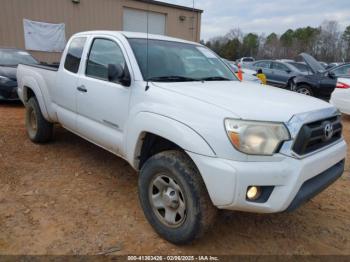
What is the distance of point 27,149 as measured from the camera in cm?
516

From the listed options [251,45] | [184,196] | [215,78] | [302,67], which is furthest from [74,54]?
[251,45]

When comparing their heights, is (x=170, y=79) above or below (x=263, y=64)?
above

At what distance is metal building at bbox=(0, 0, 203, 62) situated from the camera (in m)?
14.1

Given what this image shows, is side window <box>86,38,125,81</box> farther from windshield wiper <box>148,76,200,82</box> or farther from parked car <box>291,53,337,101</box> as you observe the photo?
parked car <box>291,53,337,101</box>

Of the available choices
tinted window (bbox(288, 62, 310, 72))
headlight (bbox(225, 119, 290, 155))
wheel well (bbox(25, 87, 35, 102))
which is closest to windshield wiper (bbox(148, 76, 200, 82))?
headlight (bbox(225, 119, 290, 155))

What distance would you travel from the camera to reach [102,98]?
11.8 feet

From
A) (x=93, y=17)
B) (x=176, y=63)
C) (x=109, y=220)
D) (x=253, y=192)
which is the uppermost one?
(x=93, y=17)

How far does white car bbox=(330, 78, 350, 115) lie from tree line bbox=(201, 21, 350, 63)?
40304 mm

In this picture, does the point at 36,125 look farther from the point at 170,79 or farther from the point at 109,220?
the point at 170,79

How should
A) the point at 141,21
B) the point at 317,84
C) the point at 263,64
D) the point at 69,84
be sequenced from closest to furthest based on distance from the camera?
the point at 69,84 < the point at 317,84 < the point at 263,64 < the point at 141,21

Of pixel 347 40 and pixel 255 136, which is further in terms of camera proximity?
pixel 347 40

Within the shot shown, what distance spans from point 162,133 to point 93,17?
1535cm

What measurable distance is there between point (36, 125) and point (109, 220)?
2.75 metres

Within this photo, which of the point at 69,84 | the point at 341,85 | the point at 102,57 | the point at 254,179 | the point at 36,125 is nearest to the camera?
the point at 254,179
